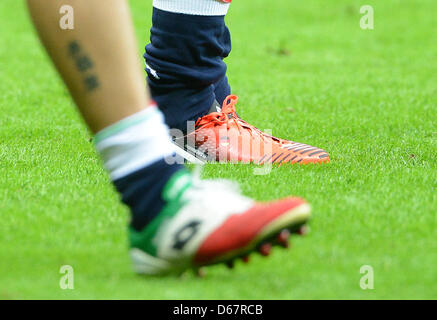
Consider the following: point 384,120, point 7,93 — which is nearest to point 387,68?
point 384,120

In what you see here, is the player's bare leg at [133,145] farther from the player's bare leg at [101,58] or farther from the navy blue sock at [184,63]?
the navy blue sock at [184,63]

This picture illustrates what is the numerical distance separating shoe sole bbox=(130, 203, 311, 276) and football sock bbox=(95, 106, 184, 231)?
0.06m

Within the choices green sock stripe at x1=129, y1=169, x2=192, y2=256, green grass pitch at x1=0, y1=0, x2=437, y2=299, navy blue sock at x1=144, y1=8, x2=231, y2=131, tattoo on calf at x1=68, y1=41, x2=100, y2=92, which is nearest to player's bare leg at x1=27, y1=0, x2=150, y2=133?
tattoo on calf at x1=68, y1=41, x2=100, y2=92

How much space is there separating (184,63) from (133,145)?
89 cm

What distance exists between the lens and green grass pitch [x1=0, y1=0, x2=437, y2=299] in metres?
1.28

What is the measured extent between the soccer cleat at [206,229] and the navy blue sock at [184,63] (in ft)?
2.85

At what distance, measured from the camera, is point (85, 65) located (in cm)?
130

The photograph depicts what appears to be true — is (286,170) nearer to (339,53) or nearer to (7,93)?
(7,93)

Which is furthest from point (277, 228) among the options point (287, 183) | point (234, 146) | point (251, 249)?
point (234, 146)

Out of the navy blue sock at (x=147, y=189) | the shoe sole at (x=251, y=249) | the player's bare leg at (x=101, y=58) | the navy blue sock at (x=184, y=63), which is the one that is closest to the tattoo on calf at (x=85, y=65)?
the player's bare leg at (x=101, y=58)

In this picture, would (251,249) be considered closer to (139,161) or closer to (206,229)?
(206,229)

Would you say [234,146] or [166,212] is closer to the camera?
[166,212]

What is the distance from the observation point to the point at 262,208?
1.26 m
